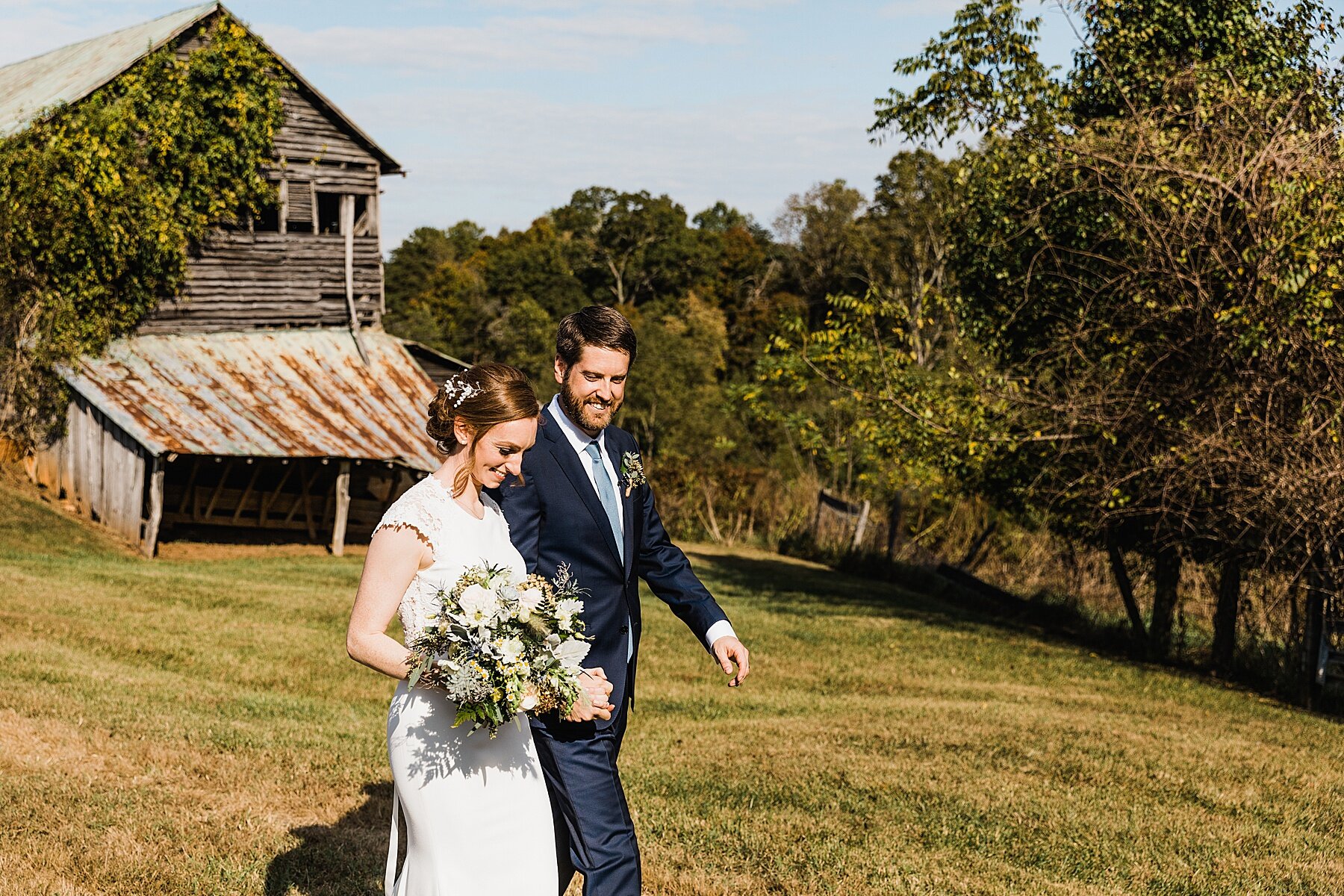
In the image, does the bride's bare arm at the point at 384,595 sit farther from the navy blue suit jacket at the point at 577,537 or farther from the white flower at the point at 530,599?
the navy blue suit jacket at the point at 577,537

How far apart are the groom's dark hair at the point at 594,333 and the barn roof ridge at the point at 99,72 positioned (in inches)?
835

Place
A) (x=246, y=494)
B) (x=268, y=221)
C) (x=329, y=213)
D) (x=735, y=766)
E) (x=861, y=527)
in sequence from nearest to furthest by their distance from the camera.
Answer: (x=735, y=766) < (x=246, y=494) < (x=268, y=221) < (x=329, y=213) < (x=861, y=527)

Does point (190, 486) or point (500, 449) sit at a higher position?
point (500, 449)

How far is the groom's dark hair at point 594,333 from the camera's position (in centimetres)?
469

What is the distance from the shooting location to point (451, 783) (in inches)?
161

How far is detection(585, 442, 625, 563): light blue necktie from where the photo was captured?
4.84m

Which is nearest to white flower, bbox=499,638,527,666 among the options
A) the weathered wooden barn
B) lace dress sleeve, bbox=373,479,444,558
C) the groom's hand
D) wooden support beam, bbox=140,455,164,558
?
lace dress sleeve, bbox=373,479,444,558

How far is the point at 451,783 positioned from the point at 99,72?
76.3ft

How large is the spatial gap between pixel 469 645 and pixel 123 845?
3.74 m

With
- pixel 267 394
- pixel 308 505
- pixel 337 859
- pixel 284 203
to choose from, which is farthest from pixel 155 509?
pixel 337 859

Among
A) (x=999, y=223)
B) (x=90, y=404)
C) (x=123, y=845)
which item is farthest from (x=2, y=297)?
(x=123, y=845)

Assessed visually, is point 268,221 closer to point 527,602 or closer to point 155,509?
point 155,509

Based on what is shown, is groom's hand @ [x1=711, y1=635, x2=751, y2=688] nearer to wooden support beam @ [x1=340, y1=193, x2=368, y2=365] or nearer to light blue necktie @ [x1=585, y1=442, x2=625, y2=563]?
light blue necktie @ [x1=585, y1=442, x2=625, y2=563]

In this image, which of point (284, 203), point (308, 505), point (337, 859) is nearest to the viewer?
point (337, 859)
